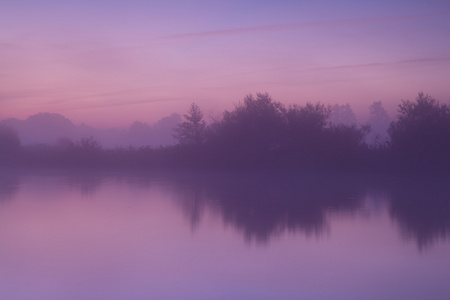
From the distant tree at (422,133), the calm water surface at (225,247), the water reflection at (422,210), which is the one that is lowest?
the calm water surface at (225,247)

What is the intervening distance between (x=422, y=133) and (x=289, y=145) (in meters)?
8.25

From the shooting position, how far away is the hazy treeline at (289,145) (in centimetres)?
2992

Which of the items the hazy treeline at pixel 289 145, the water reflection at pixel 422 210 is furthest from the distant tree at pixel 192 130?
the water reflection at pixel 422 210

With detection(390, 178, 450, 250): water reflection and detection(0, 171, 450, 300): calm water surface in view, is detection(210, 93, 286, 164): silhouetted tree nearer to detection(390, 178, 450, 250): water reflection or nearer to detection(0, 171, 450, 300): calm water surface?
detection(390, 178, 450, 250): water reflection

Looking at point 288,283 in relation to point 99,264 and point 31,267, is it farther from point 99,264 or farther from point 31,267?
point 31,267

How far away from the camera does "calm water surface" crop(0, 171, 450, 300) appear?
7055 millimetres

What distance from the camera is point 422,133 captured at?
29.9 meters

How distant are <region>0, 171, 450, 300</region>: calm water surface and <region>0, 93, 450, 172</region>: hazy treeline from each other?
12423mm

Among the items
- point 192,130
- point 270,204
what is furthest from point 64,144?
point 270,204

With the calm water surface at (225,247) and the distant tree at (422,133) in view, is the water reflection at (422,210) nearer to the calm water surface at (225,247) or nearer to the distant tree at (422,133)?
the calm water surface at (225,247)

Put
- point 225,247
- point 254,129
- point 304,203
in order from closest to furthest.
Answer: point 225,247 → point 304,203 → point 254,129

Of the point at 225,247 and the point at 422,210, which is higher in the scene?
the point at 422,210

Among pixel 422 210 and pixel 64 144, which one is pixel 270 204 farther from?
pixel 64 144

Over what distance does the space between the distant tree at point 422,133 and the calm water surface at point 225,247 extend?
473 inches
